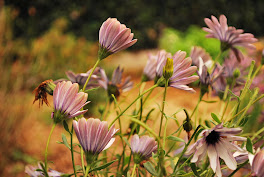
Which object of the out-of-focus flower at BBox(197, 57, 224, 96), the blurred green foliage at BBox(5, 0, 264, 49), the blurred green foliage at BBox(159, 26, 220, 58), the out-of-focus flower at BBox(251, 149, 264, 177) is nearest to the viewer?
the out-of-focus flower at BBox(251, 149, 264, 177)

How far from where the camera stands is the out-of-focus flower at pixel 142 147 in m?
0.36

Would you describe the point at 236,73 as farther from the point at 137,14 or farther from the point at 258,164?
the point at 137,14

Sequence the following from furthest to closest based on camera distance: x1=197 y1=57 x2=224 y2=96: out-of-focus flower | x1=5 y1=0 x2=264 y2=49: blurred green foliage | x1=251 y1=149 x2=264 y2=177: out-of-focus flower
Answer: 1. x1=5 y1=0 x2=264 y2=49: blurred green foliage
2. x1=197 y1=57 x2=224 y2=96: out-of-focus flower
3. x1=251 y1=149 x2=264 y2=177: out-of-focus flower

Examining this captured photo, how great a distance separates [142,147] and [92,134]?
0.07 metres

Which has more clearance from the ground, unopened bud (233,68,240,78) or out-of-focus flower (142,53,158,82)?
out-of-focus flower (142,53,158,82)

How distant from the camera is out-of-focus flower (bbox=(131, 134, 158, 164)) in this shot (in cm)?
36

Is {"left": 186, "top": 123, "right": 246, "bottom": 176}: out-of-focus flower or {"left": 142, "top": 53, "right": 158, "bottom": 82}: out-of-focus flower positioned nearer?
→ {"left": 186, "top": 123, "right": 246, "bottom": 176}: out-of-focus flower

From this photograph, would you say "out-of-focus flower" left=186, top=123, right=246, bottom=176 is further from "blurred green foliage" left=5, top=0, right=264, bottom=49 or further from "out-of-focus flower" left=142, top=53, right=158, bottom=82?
"blurred green foliage" left=5, top=0, right=264, bottom=49

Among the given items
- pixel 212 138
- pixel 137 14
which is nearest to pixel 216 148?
pixel 212 138

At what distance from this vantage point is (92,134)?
31 cm

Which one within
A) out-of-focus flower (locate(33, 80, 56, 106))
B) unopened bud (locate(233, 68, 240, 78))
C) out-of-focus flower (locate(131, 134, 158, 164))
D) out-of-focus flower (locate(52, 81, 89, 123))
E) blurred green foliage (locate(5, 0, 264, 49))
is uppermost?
blurred green foliage (locate(5, 0, 264, 49))

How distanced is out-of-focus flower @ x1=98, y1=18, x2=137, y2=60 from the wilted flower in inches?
6.6

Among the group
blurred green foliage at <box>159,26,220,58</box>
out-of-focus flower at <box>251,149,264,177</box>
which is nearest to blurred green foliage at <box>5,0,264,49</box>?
blurred green foliage at <box>159,26,220,58</box>

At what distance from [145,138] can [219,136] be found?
3.3 inches
